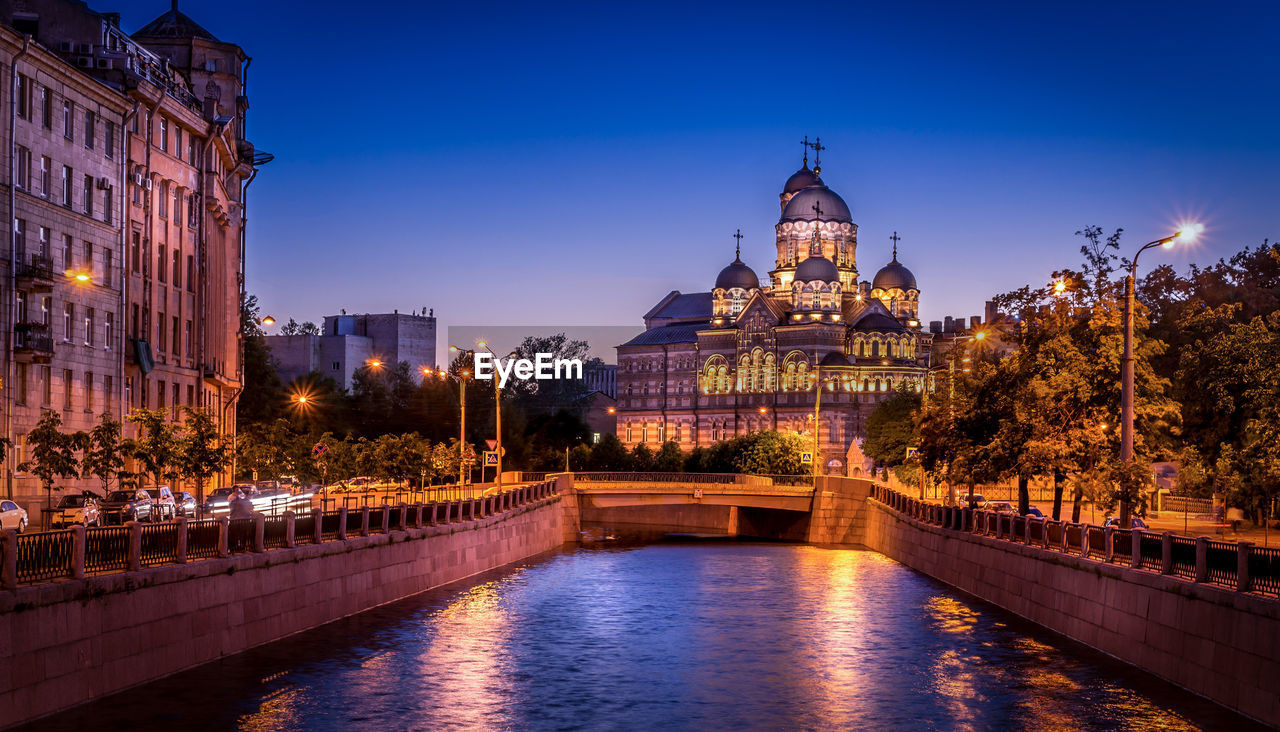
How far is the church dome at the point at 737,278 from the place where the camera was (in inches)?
6841

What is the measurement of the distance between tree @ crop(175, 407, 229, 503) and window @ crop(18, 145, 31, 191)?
9.73 meters

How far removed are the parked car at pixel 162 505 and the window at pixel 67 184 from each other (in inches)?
440

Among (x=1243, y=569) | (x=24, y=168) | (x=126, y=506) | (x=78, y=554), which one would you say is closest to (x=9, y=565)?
(x=78, y=554)

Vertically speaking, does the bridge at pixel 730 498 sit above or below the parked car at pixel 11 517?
below

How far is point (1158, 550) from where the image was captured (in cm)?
3241

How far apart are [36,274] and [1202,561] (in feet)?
118

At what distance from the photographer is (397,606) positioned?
4528cm

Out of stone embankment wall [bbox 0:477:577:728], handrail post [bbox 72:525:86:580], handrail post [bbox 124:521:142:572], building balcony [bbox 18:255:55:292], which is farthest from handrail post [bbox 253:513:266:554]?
building balcony [bbox 18:255:55:292]

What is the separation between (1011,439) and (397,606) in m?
21.6

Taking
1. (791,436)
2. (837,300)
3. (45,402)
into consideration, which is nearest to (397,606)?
(45,402)

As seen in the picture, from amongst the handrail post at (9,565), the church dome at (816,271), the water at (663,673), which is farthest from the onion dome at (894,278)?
the handrail post at (9,565)

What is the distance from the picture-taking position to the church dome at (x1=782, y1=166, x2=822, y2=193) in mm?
174875

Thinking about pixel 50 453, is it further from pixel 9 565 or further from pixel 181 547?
pixel 9 565

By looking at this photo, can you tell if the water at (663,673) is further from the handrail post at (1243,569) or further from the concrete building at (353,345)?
the concrete building at (353,345)
